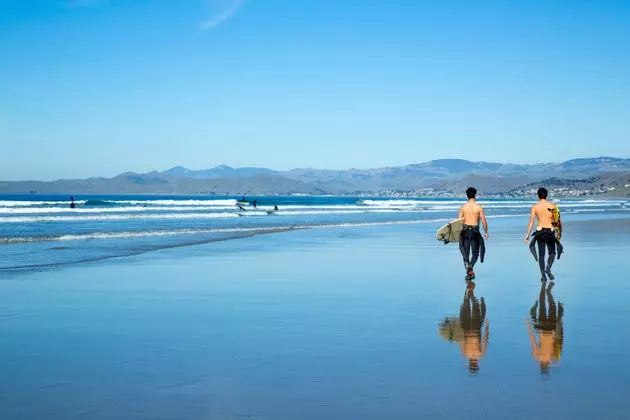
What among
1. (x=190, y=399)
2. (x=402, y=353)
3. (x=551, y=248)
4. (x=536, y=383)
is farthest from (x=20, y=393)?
(x=551, y=248)

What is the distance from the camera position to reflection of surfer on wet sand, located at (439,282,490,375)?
21.3 ft

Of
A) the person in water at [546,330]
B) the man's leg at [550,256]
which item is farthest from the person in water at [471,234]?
the person in water at [546,330]

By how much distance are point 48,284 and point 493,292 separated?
301 inches

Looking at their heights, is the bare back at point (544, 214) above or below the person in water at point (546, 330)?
above

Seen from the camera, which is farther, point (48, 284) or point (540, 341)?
point (48, 284)

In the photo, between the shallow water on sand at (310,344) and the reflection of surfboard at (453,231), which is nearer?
the shallow water on sand at (310,344)

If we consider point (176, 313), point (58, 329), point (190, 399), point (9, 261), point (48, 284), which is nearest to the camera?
point (190, 399)

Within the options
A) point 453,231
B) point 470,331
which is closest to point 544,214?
point 453,231

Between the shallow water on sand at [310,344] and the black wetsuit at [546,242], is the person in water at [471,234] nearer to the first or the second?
the shallow water on sand at [310,344]

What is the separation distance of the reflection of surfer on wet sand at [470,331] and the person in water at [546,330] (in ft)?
1.69

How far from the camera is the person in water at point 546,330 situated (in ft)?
20.9

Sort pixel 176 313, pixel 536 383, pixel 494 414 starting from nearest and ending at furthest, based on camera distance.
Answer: pixel 494 414 → pixel 536 383 → pixel 176 313

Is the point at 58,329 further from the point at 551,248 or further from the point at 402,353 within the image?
the point at 551,248

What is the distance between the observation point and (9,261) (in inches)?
628
